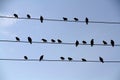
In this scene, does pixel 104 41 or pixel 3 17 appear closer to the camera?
pixel 3 17

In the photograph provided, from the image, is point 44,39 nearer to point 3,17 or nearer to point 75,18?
point 75,18

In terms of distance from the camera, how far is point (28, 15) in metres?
37.9

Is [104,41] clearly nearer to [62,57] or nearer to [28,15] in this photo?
[62,57]

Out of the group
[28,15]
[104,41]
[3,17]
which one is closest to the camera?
[3,17]

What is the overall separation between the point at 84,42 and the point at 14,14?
621 cm

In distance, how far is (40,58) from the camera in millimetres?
40250

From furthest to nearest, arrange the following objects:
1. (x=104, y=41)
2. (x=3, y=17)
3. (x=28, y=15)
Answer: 1. (x=104, y=41)
2. (x=28, y=15)
3. (x=3, y=17)

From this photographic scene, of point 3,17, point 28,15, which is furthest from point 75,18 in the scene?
point 3,17

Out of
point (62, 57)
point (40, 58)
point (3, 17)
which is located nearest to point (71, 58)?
point (62, 57)

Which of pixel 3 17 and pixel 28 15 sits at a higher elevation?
pixel 28 15

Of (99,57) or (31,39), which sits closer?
(31,39)

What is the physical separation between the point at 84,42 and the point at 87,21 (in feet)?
9.11

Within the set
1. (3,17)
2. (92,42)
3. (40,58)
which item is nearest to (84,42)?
(92,42)

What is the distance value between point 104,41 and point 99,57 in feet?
5.59
